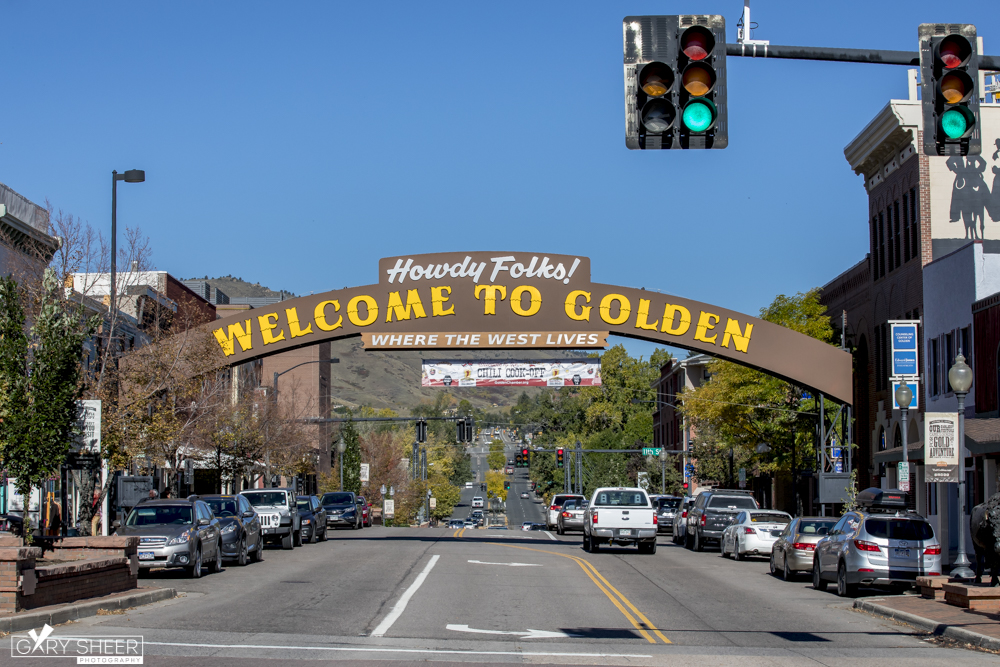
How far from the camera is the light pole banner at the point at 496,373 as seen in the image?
46.2 metres

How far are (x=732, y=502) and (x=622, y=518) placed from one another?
5.88m

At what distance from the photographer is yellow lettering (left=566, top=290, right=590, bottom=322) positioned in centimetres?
3450

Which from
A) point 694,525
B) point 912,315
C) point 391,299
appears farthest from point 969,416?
point 391,299

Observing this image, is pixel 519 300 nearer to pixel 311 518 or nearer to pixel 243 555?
pixel 311 518

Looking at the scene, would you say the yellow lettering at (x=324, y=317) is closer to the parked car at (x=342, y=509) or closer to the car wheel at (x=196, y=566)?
the car wheel at (x=196, y=566)

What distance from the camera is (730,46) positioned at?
33.0ft

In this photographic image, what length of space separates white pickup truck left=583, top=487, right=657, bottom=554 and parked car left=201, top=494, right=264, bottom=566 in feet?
31.3

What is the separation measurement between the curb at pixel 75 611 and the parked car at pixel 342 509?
112 ft

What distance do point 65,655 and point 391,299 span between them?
2320 cm

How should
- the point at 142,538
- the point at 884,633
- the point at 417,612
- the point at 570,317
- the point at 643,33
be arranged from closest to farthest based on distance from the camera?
the point at 643,33
the point at 884,633
the point at 417,612
the point at 142,538
the point at 570,317

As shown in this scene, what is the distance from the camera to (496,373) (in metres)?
46.9

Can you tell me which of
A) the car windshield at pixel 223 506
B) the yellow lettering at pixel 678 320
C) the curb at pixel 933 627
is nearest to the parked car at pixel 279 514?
the car windshield at pixel 223 506

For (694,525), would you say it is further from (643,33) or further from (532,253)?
(643,33)

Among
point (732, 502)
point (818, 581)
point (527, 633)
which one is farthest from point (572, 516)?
point (527, 633)
